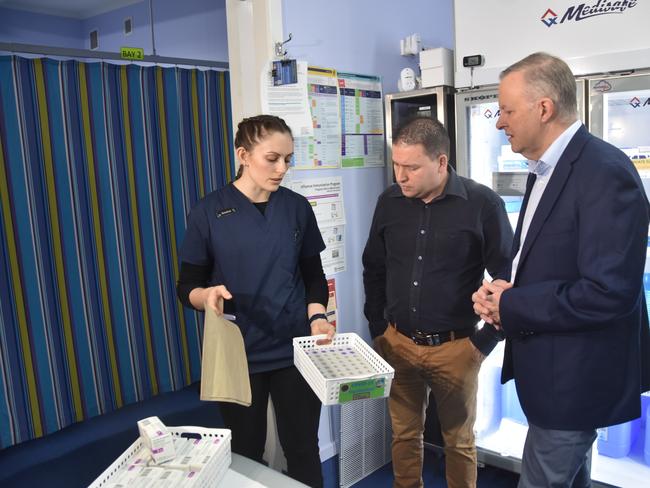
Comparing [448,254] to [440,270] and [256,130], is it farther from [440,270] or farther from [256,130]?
[256,130]

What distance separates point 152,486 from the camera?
1.08m

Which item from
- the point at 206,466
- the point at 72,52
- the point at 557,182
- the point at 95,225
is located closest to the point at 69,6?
the point at 72,52

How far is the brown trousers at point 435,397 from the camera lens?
2117 millimetres

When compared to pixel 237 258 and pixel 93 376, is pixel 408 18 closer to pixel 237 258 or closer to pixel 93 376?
pixel 237 258

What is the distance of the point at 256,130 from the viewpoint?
1811 millimetres

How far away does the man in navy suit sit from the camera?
1365 mm

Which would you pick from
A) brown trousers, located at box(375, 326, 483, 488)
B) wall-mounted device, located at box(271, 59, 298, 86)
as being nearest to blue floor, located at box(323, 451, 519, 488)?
brown trousers, located at box(375, 326, 483, 488)

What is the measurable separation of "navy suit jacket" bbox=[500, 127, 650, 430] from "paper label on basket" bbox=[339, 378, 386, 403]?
1.23 feet

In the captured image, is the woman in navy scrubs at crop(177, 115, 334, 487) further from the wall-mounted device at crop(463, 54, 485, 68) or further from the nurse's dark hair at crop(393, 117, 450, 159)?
the wall-mounted device at crop(463, 54, 485, 68)

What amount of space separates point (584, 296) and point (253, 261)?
965 mm

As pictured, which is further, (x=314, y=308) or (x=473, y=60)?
(x=473, y=60)

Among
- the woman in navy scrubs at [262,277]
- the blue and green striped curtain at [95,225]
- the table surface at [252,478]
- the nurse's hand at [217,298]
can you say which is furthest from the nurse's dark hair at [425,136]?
the blue and green striped curtain at [95,225]

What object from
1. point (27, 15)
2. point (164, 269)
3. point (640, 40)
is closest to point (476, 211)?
point (640, 40)

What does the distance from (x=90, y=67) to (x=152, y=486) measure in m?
2.52
